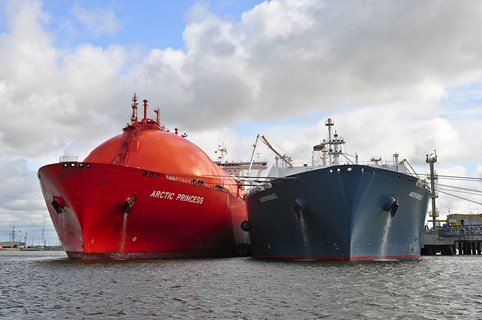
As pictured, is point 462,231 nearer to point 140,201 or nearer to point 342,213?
point 342,213

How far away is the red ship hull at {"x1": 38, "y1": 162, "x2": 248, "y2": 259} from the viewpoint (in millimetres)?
26188

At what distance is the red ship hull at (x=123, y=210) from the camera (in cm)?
2619

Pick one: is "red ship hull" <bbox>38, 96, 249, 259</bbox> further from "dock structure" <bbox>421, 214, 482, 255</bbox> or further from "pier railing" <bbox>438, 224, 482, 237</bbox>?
"pier railing" <bbox>438, 224, 482, 237</bbox>

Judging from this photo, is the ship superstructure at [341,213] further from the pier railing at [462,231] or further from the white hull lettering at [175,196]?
the pier railing at [462,231]

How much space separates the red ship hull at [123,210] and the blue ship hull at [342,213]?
4624mm

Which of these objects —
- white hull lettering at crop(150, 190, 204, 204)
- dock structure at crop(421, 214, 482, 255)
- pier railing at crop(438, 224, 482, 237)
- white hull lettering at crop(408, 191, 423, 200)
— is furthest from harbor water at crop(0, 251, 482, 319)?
pier railing at crop(438, 224, 482, 237)

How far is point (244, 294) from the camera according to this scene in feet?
49.1

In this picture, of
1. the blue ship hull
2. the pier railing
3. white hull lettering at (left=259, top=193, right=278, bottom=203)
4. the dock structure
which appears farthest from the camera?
the pier railing

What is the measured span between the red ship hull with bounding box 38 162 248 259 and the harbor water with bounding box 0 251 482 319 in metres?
4.82

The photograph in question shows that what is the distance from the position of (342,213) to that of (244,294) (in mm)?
10560

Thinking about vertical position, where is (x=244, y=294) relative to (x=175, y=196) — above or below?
below

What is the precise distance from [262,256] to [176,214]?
19.0 ft

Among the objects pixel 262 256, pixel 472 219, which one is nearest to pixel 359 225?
pixel 262 256

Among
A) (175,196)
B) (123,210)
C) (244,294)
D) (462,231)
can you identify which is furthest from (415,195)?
(462,231)
